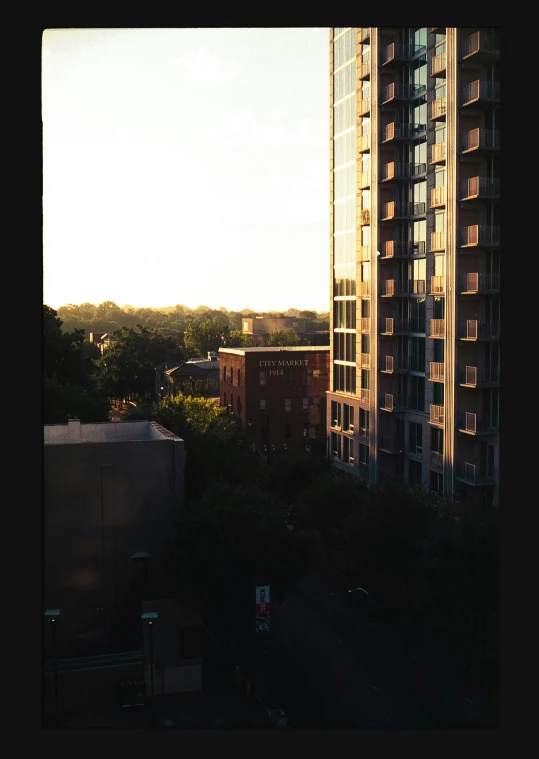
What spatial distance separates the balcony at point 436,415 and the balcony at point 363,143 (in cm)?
1049

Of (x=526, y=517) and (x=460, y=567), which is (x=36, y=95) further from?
(x=460, y=567)

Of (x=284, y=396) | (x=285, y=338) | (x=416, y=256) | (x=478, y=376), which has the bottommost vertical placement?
(x=284, y=396)

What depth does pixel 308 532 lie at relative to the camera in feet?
79.5

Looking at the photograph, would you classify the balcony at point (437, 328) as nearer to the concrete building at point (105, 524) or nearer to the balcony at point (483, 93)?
the balcony at point (483, 93)

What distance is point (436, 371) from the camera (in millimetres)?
26250

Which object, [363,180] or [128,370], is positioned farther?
[128,370]

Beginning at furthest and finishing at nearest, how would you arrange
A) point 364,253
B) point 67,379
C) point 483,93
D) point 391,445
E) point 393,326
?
1. point 67,379
2. point 364,253
3. point 393,326
4. point 391,445
5. point 483,93

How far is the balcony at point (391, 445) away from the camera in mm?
29891

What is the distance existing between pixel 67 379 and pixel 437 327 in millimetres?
18666

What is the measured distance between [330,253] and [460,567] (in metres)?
20.7

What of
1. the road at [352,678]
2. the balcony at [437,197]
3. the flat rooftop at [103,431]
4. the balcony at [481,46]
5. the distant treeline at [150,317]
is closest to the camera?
the road at [352,678]

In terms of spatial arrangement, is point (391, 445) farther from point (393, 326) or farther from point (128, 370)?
point (128, 370)

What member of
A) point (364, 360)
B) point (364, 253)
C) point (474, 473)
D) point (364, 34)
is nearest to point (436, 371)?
point (474, 473)

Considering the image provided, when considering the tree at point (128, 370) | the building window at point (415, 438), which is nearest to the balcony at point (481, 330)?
the building window at point (415, 438)
